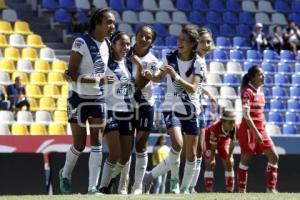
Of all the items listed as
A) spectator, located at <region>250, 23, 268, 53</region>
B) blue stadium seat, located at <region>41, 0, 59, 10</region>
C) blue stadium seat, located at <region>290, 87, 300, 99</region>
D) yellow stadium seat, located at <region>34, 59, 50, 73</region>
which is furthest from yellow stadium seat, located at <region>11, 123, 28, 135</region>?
spectator, located at <region>250, 23, 268, 53</region>

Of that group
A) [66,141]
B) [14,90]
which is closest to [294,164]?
[66,141]

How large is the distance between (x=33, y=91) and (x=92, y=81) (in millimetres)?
10457

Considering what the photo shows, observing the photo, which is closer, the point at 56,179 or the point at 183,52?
the point at 183,52

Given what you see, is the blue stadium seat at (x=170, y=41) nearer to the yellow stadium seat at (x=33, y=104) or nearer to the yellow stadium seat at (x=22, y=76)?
the yellow stadium seat at (x=22, y=76)

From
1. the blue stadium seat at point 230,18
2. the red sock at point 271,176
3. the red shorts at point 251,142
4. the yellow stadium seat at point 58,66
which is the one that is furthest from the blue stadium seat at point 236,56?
the red sock at point 271,176

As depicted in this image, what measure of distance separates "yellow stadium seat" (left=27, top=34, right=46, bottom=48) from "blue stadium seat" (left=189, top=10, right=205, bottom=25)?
17.9 feet

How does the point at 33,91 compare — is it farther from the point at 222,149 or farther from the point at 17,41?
the point at 222,149

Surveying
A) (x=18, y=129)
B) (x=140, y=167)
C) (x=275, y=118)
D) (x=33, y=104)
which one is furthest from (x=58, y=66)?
(x=140, y=167)

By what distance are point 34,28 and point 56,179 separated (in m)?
7.98

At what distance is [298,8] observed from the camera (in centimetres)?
3008

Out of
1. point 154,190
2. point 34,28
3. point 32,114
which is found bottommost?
point 154,190

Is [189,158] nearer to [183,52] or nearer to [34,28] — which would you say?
[183,52]

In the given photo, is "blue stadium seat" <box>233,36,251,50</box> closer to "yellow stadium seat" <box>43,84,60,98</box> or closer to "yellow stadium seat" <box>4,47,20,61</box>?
"yellow stadium seat" <box>43,84,60,98</box>

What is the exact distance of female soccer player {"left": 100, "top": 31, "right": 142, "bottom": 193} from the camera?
1278 centimetres
